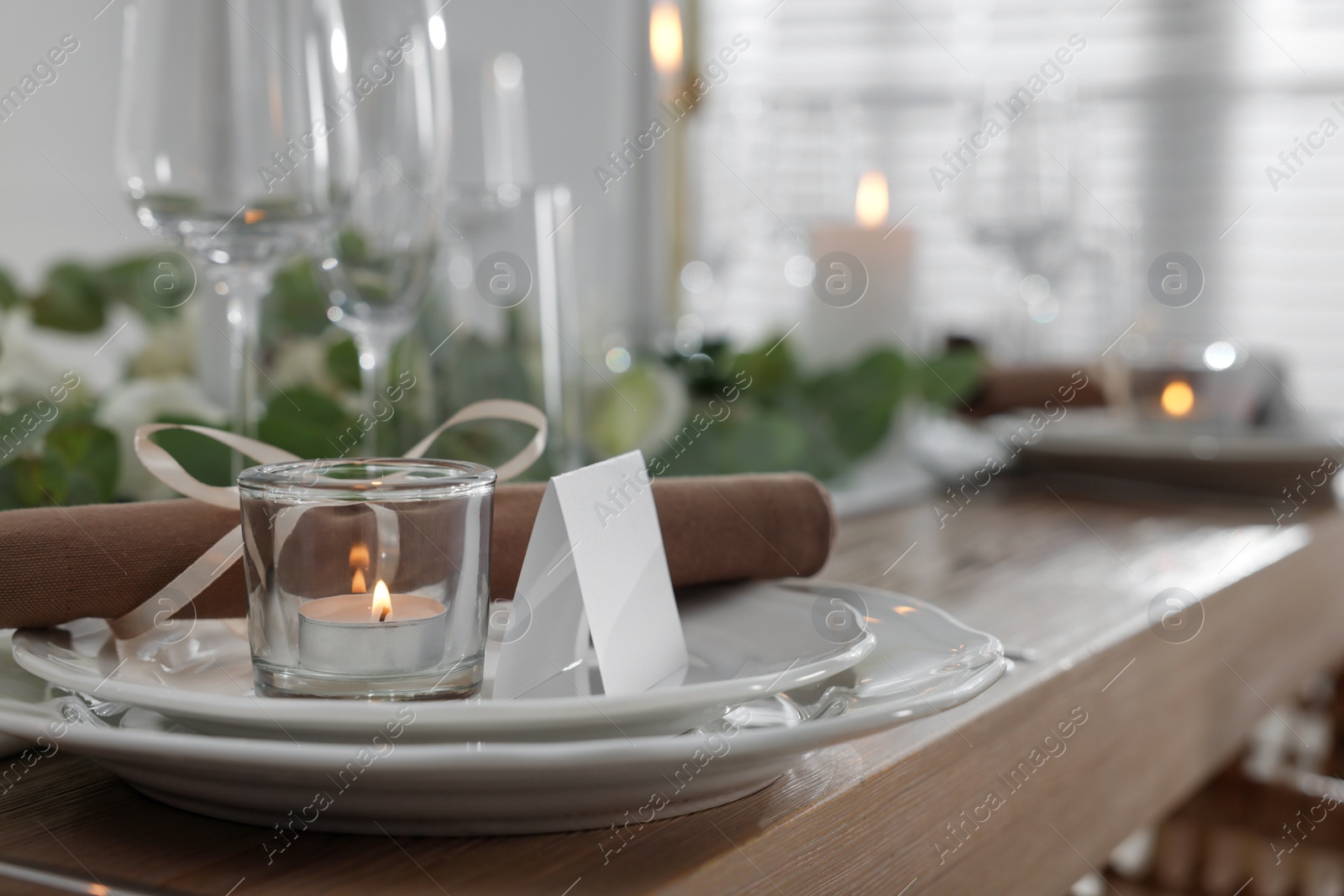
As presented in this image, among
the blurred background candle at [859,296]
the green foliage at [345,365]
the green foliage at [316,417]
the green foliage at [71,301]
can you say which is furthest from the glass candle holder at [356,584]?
the blurred background candle at [859,296]

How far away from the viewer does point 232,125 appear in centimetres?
43

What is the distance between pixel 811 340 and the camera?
91cm

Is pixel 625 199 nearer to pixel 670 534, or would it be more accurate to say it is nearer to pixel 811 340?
pixel 811 340

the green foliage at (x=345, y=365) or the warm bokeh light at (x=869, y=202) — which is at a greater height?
the warm bokeh light at (x=869, y=202)

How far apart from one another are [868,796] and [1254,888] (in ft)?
2.43

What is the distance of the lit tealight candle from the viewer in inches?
10.1

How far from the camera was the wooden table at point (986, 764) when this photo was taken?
232mm

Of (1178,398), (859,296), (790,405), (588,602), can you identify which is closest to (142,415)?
(588,602)

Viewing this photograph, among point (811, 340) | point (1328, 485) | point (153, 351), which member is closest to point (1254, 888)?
point (1328, 485)

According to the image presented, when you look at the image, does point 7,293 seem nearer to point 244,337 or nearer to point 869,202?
point 244,337

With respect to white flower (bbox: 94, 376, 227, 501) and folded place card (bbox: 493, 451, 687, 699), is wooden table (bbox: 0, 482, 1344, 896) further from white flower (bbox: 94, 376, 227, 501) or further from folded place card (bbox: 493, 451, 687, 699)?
white flower (bbox: 94, 376, 227, 501)

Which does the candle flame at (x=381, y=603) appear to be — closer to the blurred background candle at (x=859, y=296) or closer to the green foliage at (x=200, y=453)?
the green foliage at (x=200, y=453)

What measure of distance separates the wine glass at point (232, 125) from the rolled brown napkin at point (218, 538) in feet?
0.46

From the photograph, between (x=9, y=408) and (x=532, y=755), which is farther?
(x=9, y=408)
